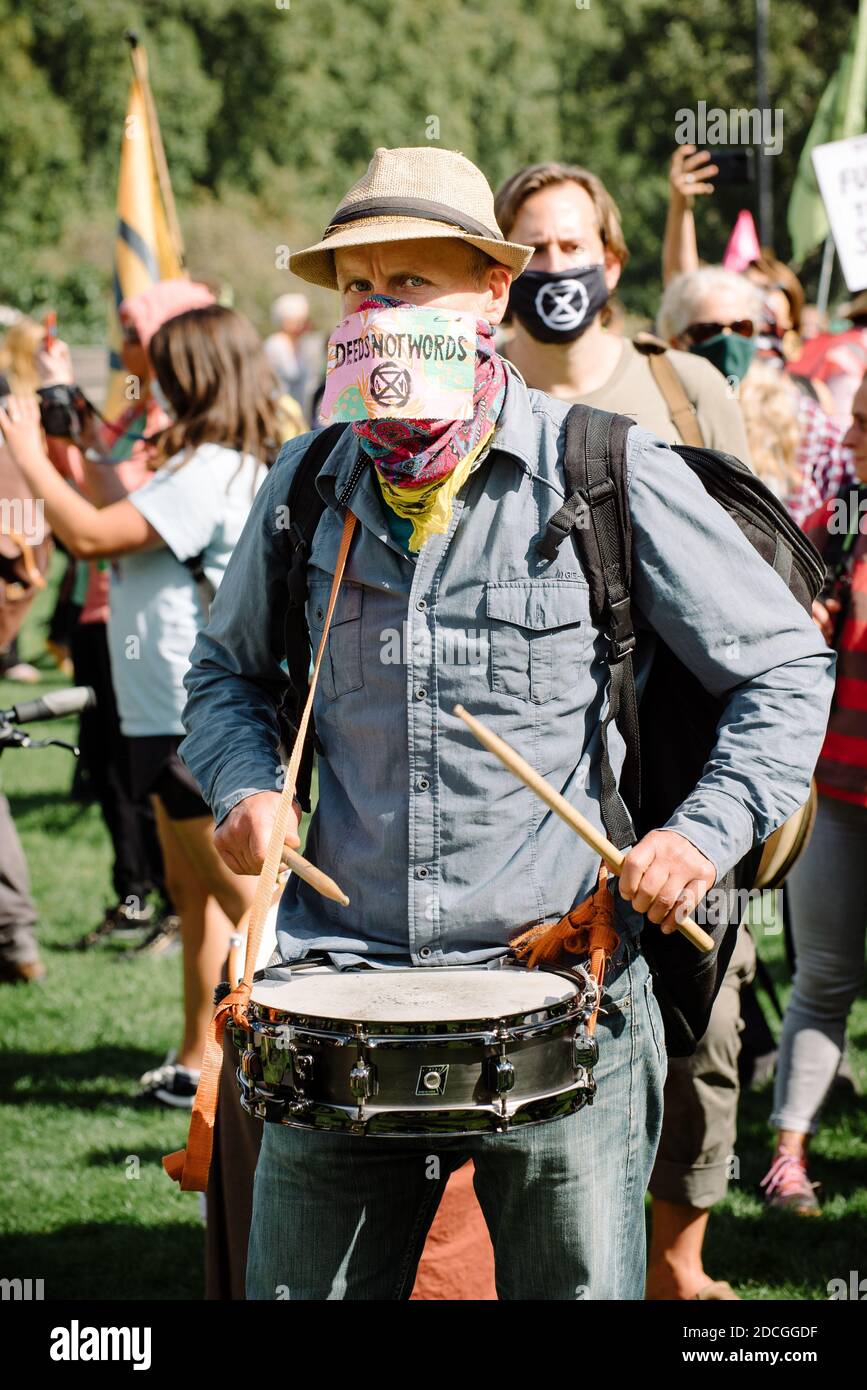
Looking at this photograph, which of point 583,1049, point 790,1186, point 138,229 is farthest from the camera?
point 138,229

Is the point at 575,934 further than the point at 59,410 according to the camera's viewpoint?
No

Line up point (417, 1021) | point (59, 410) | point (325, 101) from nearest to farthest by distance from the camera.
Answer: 1. point (417, 1021)
2. point (59, 410)
3. point (325, 101)

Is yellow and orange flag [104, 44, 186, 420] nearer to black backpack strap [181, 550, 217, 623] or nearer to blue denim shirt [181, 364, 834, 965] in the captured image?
black backpack strap [181, 550, 217, 623]

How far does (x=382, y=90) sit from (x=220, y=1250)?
152 feet

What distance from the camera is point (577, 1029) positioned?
7.55 feet

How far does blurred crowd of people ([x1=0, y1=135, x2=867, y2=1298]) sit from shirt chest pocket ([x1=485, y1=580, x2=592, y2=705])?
56.6 inches

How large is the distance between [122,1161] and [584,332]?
9.26 feet

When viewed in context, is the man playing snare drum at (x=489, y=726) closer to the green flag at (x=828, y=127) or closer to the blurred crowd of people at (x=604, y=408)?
the blurred crowd of people at (x=604, y=408)

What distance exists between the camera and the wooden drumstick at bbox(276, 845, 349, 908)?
7.89 ft

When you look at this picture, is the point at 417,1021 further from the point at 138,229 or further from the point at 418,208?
the point at 138,229

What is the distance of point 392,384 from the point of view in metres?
2.34

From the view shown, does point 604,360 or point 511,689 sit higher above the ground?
point 604,360

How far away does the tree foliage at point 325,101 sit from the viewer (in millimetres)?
39000

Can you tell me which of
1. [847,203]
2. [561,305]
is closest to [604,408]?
[561,305]
